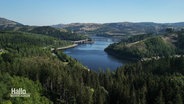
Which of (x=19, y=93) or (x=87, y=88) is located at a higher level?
(x=19, y=93)

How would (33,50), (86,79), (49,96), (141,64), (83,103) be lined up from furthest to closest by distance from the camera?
(33,50)
(141,64)
(86,79)
(49,96)
(83,103)

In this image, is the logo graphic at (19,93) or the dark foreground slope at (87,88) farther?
the dark foreground slope at (87,88)

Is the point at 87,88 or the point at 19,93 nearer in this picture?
the point at 19,93

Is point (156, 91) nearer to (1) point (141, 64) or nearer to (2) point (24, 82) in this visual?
(2) point (24, 82)

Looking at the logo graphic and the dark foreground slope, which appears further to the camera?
the dark foreground slope

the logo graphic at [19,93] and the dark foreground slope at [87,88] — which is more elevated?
the logo graphic at [19,93]

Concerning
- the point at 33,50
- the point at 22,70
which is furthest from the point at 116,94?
the point at 33,50

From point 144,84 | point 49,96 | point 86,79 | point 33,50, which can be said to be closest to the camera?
point 49,96

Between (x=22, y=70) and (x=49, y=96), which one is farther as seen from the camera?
(x=22, y=70)

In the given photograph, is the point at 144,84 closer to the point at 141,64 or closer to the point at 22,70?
the point at 22,70

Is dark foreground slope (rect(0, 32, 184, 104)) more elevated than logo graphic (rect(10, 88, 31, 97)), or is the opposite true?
logo graphic (rect(10, 88, 31, 97))
